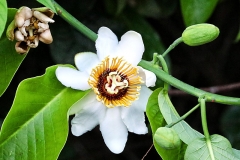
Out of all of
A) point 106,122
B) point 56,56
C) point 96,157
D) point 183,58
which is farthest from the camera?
point 183,58

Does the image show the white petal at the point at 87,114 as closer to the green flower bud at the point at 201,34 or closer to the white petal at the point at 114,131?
the white petal at the point at 114,131

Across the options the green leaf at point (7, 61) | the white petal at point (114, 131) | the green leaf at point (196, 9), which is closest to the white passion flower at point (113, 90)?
the white petal at point (114, 131)

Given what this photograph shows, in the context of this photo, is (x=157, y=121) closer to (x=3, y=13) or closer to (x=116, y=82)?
(x=116, y=82)

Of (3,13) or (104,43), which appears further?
(104,43)

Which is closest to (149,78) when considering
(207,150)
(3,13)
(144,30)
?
(207,150)

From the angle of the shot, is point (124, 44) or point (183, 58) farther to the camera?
point (183, 58)

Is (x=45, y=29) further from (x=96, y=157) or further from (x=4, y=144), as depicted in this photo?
(x=96, y=157)

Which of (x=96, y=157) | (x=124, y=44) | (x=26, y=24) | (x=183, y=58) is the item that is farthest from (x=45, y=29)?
(x=183, y=58)

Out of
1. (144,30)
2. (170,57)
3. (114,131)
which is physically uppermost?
(114,131)
